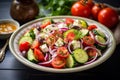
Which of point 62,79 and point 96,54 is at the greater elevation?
point 96,54

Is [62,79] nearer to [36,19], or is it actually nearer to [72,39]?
[72,39]

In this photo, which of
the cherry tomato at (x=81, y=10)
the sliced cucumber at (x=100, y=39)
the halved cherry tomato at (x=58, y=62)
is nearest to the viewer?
the halved cherry tomato at (x=58, y=62)

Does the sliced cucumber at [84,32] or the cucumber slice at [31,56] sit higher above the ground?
the sliced cucumber at [84,32]

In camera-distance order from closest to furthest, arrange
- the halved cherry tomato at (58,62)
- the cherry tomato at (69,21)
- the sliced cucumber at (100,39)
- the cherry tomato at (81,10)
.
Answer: the halved cherry tomato at (58,62)
the sliced cucumber at (100,39)
the cherry tomato at (69,21)
the cherry tomato at (81,10)

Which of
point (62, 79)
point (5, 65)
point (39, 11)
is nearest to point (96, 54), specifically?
point (62, 79)

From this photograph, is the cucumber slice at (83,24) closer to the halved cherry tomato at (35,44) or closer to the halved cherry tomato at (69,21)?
the halved cherry tomato at (69,21)

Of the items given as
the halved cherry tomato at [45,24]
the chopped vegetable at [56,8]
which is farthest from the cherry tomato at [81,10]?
the halved cherry tomato at [45,24]
